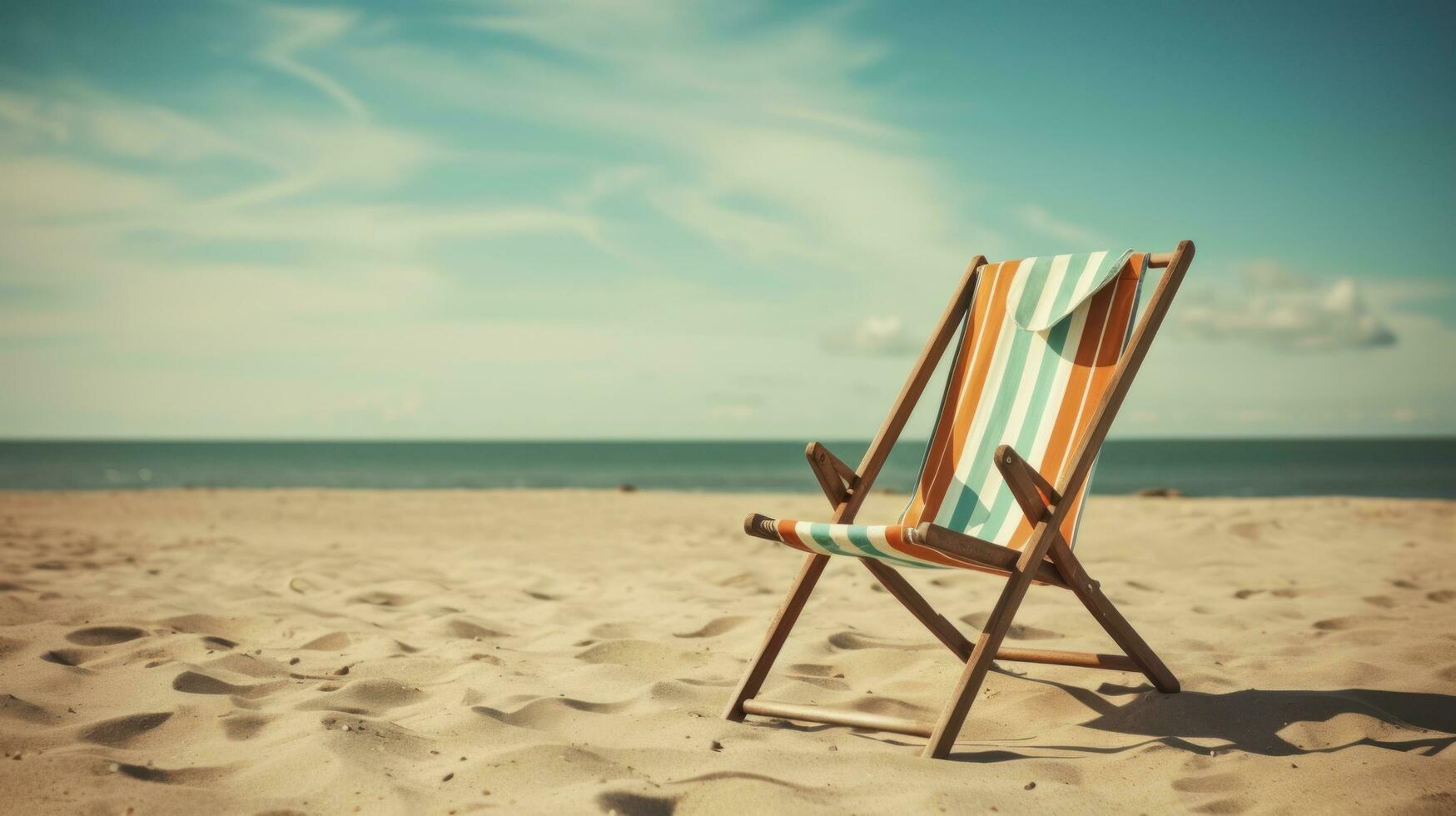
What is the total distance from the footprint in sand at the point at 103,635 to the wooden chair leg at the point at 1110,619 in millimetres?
2644

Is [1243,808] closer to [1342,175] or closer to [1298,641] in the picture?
[1298,641]

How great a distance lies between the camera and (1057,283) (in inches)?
101

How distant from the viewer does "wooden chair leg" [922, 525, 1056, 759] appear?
6.00 ft

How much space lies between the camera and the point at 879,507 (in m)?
10.1

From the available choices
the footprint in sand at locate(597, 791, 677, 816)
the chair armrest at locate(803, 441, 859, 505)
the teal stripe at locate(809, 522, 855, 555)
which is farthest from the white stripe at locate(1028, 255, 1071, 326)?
the footprint in sand at locate(597, 791, 677, 816)

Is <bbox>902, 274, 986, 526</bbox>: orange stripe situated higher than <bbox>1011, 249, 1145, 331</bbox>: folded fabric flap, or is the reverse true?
<bbox>1011, 249, 1145, 331</bbox>: folded fabric flap

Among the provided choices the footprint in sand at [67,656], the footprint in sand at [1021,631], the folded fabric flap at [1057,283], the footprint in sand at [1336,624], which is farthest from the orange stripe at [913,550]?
the footprint in sand at [67,656]

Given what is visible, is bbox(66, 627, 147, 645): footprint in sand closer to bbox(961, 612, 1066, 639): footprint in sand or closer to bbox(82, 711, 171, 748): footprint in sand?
bbox(82, 711, 171, 748): footprint in sand

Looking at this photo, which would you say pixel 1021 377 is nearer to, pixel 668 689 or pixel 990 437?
pixel 990 437

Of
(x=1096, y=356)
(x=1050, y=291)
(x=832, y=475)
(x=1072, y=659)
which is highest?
(x=1050, y=291)

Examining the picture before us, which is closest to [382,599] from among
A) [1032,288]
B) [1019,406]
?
[1019,406]

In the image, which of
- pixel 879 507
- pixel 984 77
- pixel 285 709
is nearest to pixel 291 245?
pixel 879 507

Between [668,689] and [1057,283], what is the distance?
5.08 feet

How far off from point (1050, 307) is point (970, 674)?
3.72 ft
